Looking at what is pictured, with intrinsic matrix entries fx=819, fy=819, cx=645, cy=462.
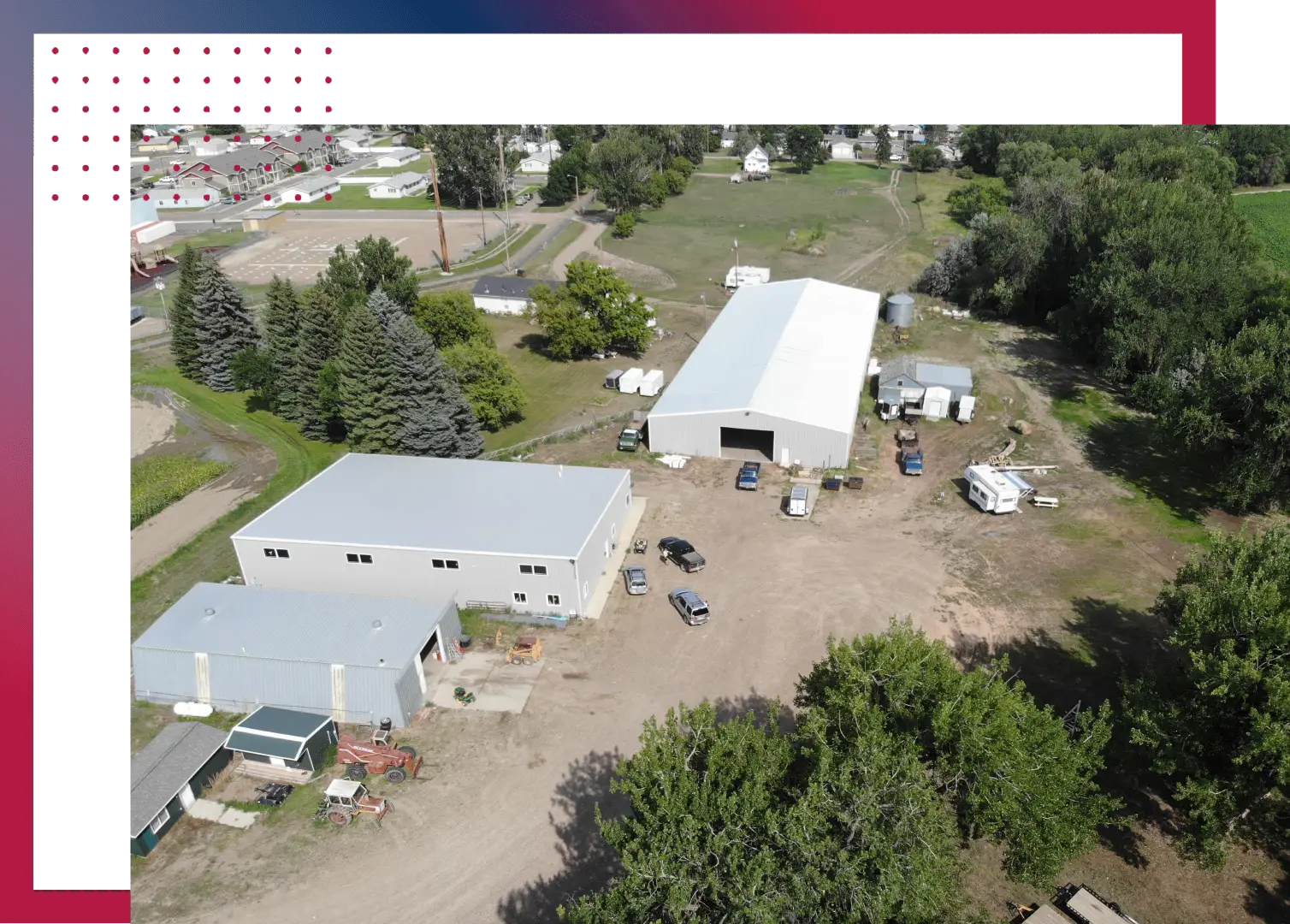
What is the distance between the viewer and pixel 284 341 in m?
51.9

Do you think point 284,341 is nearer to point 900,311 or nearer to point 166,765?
point 166,765

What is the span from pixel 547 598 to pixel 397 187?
330 ft

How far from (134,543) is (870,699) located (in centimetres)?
3552

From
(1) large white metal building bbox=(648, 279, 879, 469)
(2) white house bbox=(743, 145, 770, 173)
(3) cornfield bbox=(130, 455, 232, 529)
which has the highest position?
(2) white house bbox=(743, 145, 770, 173)

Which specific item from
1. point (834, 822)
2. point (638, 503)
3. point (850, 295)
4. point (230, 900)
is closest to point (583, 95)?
point (834, 822)

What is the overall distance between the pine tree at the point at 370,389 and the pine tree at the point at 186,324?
70.1 feet

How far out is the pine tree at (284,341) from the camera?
51375mm

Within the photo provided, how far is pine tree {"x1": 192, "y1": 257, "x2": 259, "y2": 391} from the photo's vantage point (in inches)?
2222

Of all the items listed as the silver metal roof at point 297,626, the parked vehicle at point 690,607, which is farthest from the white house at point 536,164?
the silver metal roof at point 297,626

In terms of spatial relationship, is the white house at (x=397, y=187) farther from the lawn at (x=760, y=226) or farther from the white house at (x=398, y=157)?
the lawn at (x=760, y=226)

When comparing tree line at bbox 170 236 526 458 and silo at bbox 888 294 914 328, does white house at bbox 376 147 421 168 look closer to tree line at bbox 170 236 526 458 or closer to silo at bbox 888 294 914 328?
tree line at bbox 170 236 526 458

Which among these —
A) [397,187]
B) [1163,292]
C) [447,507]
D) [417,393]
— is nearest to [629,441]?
[417,393]

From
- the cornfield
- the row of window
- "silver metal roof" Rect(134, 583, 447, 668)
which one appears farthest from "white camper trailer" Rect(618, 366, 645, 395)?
"silver metal roof" Rect(134, 583, 447, 668)

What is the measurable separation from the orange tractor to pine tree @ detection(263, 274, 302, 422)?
97.4 ft
